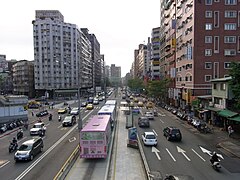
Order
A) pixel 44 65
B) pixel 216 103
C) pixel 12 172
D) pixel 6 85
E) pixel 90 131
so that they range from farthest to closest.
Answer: pixel 6 85 → pixel 44 65 → pixel 216 103 → pixel 90 131 → pixel 12 172

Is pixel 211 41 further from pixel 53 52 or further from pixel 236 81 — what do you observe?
pixel 53 52

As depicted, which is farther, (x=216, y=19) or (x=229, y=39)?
(x=216, y=19)

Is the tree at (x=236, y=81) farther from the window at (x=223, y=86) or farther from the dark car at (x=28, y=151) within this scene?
the dark car at (x=28, y=151)

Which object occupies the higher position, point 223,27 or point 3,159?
point 223,27

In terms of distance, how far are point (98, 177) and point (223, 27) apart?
49.2 meters

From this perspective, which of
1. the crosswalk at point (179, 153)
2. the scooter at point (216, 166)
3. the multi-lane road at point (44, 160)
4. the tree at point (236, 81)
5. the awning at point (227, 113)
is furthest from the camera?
the awning at point (227, 113)

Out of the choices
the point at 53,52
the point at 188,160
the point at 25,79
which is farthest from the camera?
the point at 25,79

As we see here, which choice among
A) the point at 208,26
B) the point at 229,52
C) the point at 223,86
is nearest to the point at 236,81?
the point at 223,86

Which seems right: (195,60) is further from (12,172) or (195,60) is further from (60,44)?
(60,44)

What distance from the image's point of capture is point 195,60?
2263 inches

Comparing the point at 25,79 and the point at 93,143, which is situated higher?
the point at 25,79

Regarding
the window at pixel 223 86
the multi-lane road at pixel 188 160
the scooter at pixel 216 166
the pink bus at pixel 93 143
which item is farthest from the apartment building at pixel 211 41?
the pink bus at pixel 93 143

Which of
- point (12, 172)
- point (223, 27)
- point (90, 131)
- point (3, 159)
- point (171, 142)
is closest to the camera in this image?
point (12, 172)

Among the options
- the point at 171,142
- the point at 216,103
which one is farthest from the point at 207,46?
the point at 171,142
